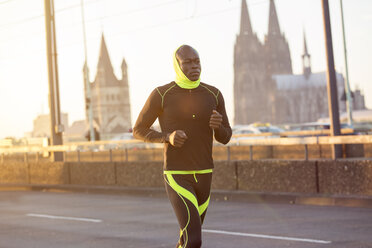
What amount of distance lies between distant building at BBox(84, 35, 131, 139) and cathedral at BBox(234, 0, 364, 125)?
27.0 m

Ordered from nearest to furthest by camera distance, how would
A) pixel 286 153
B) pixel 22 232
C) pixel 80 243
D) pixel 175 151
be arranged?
1. pixel 175 151
2. pixel 80 243
3. pixel 22 232
4. pixel 286 153

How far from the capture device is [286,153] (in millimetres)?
31469

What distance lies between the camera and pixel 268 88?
18262 cm

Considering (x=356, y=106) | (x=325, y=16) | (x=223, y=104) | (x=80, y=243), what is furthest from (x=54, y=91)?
(x=356, y=106)

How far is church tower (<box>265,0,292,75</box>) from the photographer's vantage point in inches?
7475

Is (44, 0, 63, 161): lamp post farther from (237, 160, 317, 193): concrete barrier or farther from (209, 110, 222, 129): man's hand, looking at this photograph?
(209, 110, 222, 129): man's hand

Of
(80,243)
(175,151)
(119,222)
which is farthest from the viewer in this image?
(119,222)

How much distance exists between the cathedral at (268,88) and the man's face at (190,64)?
172m

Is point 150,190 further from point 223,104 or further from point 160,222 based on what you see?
point 223,104

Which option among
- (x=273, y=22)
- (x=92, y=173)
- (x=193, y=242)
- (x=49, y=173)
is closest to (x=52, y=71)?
(x=49, y=173)

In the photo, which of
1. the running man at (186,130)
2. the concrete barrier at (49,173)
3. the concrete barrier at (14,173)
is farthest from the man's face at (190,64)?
the concrete barrier at (14,173)

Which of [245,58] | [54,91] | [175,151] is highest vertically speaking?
[245,58]

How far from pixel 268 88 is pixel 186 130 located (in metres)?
178

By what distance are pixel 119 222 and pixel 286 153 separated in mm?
19871
